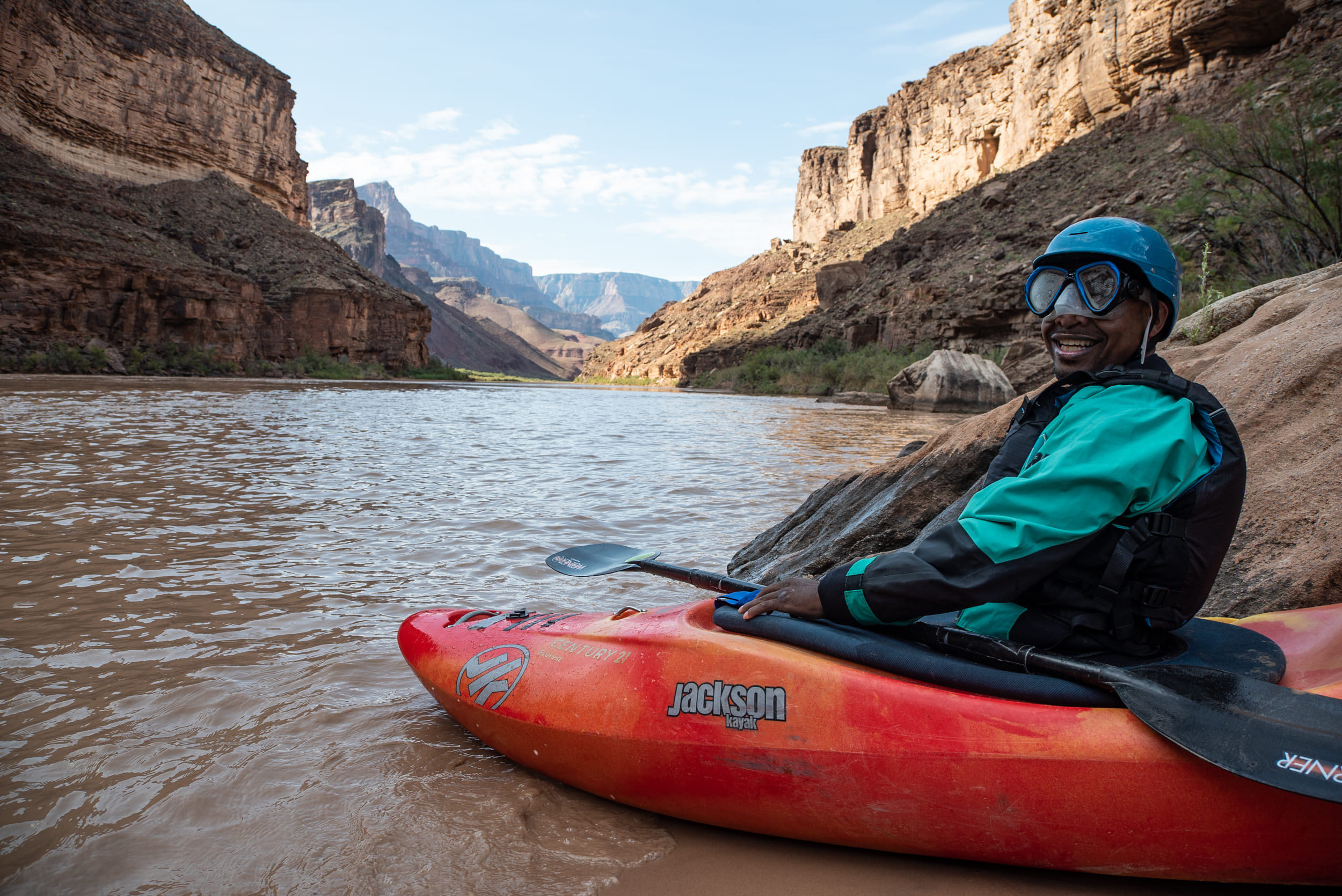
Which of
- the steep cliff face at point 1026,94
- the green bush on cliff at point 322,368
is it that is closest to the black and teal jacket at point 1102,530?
the steep cliff face at point 1026,94

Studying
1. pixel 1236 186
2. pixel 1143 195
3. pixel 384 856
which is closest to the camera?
pixel 384 856

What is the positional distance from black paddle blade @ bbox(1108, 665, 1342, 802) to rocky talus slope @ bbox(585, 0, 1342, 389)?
1389 centimetres

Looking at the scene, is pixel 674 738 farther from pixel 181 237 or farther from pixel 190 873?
pixel 181 237

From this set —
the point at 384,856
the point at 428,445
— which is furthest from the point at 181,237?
the point at 384,856

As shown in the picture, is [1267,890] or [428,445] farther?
[428,445]

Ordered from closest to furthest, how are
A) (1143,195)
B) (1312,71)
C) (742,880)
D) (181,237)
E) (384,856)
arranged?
(742,880) → (384,856) → (1312,71) → (1143,195) → (181,237)

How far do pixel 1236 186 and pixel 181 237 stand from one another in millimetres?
45323

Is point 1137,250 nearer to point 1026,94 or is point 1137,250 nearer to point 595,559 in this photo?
point 595,559

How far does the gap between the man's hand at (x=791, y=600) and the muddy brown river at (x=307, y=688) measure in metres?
0.56

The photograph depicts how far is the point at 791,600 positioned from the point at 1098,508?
69 centimetres

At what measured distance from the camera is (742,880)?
162cm

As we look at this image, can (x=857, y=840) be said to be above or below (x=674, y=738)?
below

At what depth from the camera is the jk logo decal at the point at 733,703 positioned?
1.69 meters

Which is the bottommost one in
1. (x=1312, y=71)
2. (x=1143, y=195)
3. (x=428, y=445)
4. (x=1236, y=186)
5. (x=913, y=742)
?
(x=428, y=445)
